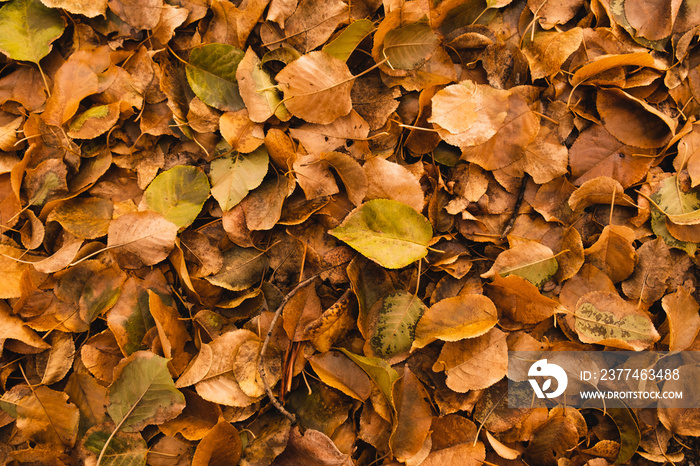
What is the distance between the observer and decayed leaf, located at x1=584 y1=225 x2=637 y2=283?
2.63 feet

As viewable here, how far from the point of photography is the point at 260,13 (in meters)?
0.82

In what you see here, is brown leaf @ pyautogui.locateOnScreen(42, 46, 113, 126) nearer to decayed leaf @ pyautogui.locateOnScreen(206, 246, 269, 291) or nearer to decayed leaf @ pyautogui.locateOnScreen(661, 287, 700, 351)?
decayed leaf @ pyautogui.locateOnScreen(206, 246, 269, 291)

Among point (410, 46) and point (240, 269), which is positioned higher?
point (410, 46)

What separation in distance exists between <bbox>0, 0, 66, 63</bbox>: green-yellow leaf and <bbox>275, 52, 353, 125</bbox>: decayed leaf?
469 mm

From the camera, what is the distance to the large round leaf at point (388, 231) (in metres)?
0.76

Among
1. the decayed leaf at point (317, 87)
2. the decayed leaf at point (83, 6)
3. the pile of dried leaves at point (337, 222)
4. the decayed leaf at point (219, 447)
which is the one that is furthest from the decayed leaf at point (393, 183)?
the decayed leaf at point (83, 6)

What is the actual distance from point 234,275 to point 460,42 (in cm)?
62

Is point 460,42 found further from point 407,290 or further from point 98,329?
point 98,329

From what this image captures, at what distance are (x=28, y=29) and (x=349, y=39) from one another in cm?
62

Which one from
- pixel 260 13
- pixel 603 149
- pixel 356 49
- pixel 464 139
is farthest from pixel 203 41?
pixel 603 149

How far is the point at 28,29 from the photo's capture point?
2.79 feet

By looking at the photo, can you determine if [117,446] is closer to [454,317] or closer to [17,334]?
[17,334]

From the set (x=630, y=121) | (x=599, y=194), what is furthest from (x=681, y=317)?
(x=630, y=121)

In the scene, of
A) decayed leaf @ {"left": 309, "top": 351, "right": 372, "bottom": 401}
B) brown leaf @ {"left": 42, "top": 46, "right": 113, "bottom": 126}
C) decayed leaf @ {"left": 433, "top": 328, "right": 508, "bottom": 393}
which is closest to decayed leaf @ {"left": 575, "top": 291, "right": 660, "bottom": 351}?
decayed leaf @ {"left": 433, "top": 328, "right": 508, "bottom": 393}
